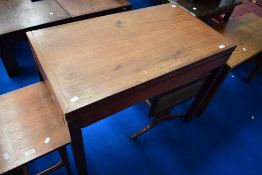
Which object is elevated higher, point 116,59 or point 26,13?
point 116,59

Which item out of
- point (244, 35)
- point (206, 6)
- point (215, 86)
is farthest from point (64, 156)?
point (244, 35)

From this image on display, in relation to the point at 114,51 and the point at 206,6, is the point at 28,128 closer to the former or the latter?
the point at 114,51

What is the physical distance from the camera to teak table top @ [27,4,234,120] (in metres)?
0.88

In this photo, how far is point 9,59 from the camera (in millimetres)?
1877

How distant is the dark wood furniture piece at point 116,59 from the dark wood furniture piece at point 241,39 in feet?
1.15

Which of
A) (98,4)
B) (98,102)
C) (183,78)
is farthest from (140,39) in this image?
(98,4)

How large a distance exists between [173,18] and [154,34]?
10.2 inches

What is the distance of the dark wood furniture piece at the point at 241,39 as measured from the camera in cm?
161

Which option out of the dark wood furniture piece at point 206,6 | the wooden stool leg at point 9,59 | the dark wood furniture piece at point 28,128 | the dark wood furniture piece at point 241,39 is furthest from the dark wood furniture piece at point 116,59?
the wooden stool leg at point 9,59

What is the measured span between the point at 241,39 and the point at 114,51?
4.57ft

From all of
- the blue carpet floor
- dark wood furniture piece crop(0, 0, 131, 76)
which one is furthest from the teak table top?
the blue carpet floor

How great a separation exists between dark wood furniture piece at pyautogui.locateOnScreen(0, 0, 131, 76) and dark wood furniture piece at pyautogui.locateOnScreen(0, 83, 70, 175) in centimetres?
67

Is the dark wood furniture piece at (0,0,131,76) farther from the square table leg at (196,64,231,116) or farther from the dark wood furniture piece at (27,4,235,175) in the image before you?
the square table leg at (196,64,231,116)

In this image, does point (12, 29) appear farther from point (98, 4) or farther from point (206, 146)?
point (206, 146)
